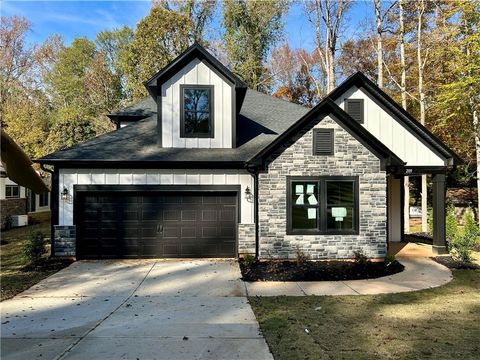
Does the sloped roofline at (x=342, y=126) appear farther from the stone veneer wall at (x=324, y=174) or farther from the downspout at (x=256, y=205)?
the downspout at (x=256, y=205)

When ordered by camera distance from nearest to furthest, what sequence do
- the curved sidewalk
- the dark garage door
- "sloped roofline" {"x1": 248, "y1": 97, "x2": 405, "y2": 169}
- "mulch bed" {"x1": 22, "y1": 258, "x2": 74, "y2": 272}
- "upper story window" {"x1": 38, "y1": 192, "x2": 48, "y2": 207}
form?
1. the curved sidewalk
2. "mulch bed" {"x1": 22, "y1": 258, "x2": 74, "y2": 272}
3. "sloped roofline" {"x1": 248, "y1": 97, "x2": 405, "y2": 169}
4. the dark garage door
5. "upper story window" {"x1": 38, "y1": 192, "x2": 48, "y2": 207}

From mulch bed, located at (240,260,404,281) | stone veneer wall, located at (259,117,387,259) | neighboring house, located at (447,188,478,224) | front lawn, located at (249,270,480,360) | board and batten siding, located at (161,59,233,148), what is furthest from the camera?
neighboring house, located at (447,188,478,224)

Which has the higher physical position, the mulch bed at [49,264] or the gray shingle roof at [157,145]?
the gray shingle roof at [157,145]

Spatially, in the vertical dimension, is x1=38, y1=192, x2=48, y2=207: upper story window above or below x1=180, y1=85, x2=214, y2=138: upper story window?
below

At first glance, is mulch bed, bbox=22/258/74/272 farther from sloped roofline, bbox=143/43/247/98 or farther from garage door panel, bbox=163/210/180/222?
sloped roofline, bbox=143/43/247/98

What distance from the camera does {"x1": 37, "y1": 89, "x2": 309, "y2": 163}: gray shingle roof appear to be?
1095 centimetres

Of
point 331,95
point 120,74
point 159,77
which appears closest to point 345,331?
point 331,95

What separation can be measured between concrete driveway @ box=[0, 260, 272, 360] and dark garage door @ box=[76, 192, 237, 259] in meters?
1.42

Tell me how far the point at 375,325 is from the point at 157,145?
8.54 metres

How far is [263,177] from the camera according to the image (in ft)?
35.1

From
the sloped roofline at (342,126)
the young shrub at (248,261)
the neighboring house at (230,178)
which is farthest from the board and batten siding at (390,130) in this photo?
the young shrub at (248,261)

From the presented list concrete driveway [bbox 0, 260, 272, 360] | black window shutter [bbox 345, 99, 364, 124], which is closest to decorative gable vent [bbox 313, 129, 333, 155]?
black window shutter [bbox 345, 99, 364, 124]

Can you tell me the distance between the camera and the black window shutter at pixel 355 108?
12172 mm

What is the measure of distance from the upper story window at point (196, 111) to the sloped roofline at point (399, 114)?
158 inches
